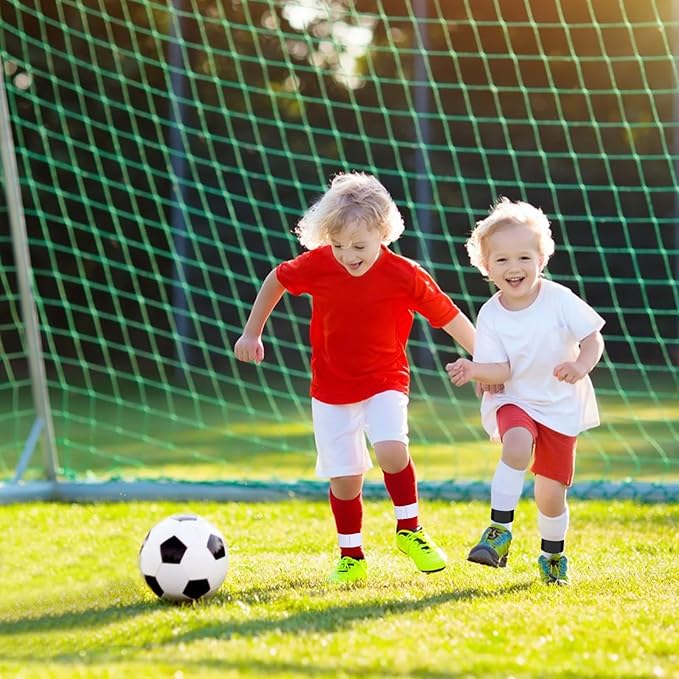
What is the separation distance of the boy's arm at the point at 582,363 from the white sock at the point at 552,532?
39cm

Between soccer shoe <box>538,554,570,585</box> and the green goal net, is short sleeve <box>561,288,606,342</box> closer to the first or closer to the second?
soccer shoe <box>538,554,570,585</box>

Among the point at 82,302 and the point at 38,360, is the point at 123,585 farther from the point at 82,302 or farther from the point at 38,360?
the point at 82,302

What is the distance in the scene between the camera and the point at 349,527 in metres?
3.69

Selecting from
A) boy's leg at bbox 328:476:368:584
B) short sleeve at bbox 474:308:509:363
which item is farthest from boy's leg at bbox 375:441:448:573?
short sleeve at bbox 474:308:509:363

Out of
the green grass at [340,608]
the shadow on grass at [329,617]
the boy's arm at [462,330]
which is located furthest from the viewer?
the boy's arm at [462,330]

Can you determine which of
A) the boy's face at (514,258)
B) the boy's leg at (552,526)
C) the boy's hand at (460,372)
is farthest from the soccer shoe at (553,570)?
the boy's face at (514,258)

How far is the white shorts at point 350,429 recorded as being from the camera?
3596 millimetres

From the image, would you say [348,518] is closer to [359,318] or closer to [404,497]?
[404,497]

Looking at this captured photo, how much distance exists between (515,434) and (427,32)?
9.06 metres

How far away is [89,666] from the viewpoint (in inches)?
101

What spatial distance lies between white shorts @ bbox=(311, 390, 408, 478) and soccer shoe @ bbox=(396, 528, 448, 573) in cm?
22

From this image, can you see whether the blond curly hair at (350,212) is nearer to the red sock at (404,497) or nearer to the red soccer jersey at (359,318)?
the red soccer jersey at (359,318)

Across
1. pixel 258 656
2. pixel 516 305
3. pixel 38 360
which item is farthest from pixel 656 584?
pixel 38 360

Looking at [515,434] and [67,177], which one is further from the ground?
[67,177]
